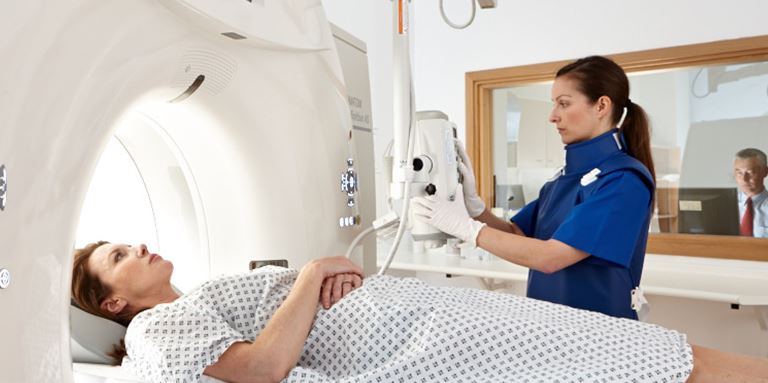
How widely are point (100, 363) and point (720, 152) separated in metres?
2.77

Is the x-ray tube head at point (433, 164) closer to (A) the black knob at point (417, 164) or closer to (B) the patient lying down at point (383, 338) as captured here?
(A) the black knob at point (417, 164)

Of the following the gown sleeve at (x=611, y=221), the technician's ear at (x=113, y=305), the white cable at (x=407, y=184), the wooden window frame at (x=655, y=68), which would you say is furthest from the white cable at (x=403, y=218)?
the wooden window frame at (x=655, y=68)

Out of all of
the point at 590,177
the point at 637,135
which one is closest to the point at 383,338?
the point at 590,177

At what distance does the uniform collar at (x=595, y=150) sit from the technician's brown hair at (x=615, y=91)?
0.04 m

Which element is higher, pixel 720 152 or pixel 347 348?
pixel 720 152

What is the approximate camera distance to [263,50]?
142cm

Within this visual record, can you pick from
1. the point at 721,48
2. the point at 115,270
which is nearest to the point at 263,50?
the point at 115,270

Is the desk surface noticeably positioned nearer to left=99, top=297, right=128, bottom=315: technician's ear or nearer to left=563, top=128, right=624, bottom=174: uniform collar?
left=563, top=128, right=624, bottom=174: uniform collar

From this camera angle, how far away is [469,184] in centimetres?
198

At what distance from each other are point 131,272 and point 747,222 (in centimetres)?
267

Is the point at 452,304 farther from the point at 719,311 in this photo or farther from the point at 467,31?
the point at 467,31

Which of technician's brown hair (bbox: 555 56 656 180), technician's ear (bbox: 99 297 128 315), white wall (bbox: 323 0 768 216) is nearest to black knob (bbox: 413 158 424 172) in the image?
technician's brown hair (bbox: 555 56 656 180)

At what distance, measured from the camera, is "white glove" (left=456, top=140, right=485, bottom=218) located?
6.34ft

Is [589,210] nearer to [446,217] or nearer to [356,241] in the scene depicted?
[446,217]
